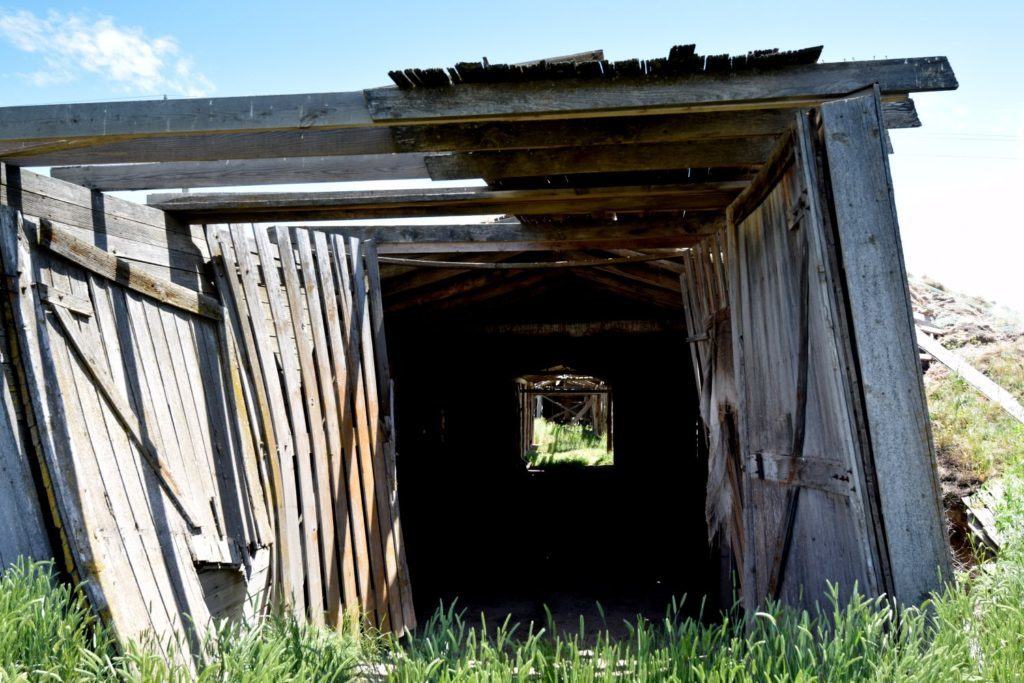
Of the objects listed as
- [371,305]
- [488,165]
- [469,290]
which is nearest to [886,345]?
[488,165]

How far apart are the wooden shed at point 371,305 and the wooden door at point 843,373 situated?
0.01m

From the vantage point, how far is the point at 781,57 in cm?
327

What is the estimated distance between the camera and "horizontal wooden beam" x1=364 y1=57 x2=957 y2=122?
333 centimetres

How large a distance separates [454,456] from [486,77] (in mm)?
8954

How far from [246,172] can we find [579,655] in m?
3.51

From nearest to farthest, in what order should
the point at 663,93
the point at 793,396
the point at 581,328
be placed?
the point at 663,93 < the point at 793,396 < the point at 581,328

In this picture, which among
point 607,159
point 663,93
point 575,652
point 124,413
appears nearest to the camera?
point 575,652

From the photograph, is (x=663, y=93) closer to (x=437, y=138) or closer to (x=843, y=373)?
(x=437, y=138)

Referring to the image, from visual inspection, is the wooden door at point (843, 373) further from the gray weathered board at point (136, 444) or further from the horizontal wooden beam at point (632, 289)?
the horizontal wooden beam at point (632, 289)

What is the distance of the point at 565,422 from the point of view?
28.2 m

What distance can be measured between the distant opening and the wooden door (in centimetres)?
1131

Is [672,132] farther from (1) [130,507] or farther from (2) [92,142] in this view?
(1) [130,507]

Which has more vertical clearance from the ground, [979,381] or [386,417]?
[386,417]

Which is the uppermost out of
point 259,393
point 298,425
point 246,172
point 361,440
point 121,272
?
point 246,172
